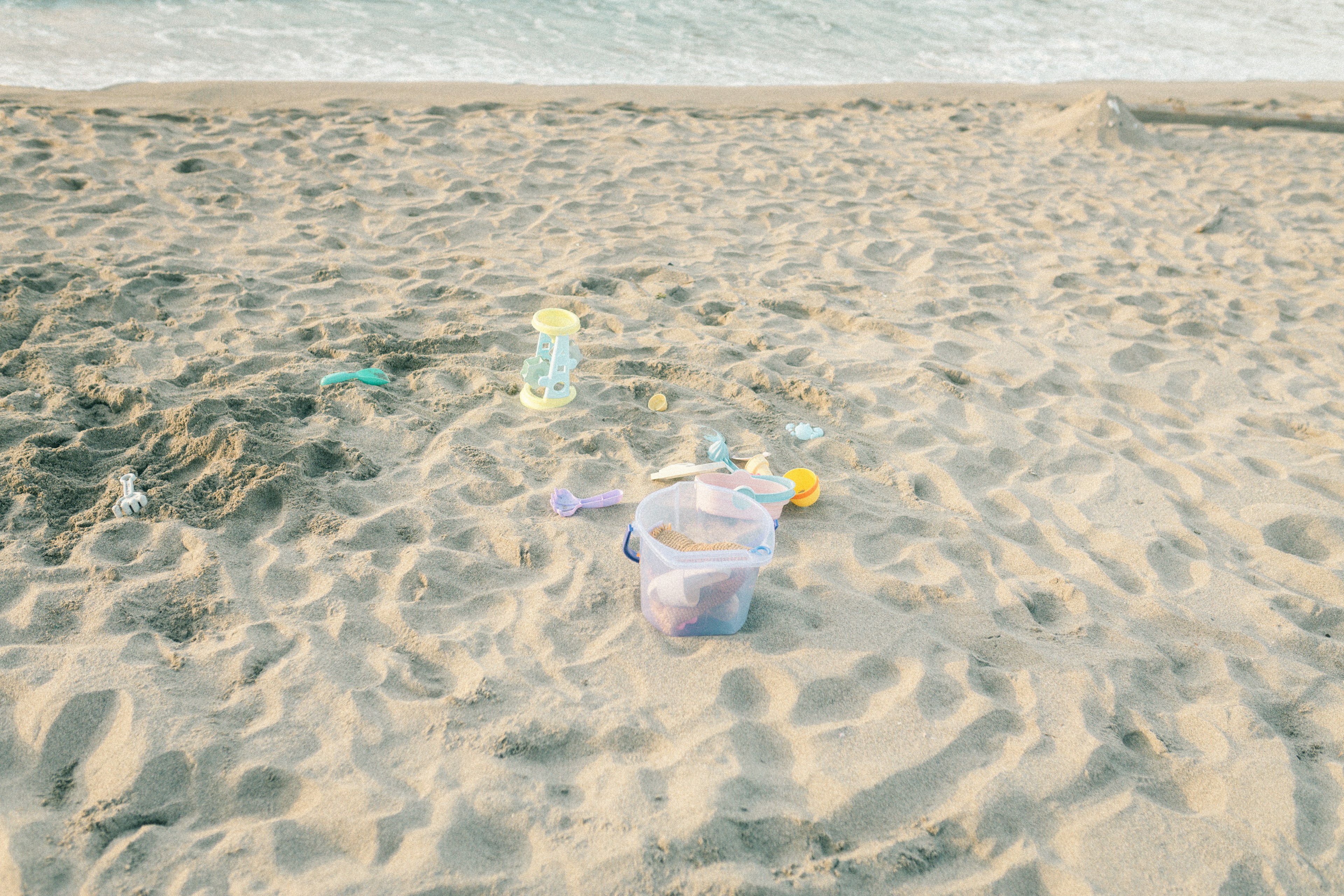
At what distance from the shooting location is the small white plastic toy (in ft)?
8.38

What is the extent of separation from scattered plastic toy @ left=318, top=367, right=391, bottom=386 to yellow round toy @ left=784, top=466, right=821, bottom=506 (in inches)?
64.1

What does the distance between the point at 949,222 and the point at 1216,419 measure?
241 cm

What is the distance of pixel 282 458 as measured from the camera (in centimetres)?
284

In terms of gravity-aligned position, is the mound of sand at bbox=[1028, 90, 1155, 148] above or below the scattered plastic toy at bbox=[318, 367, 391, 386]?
above

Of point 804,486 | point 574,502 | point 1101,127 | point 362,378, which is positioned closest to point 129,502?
point 362,378

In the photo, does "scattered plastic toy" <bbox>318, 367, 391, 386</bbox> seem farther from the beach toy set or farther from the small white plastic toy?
the small white plastic toy

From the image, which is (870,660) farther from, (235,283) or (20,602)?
(235,283)

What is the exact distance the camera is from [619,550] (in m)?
2.64

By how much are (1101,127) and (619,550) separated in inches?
276

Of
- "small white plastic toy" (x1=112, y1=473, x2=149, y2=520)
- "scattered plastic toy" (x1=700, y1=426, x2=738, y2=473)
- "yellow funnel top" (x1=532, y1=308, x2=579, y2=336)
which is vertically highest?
"yellow funnel top" (x1=532, y1=308, x2=579, y2=336)

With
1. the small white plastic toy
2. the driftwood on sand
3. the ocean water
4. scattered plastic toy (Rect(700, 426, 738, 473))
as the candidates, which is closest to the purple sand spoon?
scattered plastic toy (Rect(700, 426, 738, 473))

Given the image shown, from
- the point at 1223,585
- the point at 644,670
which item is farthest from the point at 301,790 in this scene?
the point at 1223,585

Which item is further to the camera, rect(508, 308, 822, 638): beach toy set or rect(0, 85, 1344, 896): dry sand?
rect(508, 308, 822, 638): beach toy set

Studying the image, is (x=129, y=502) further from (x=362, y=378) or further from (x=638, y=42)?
(x=638, y=42)
